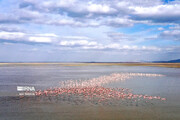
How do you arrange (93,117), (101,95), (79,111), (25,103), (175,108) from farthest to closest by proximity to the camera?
(101,95)
(25,103)
(175,108)
(79,111)
(93,117)

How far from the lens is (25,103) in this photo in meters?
16.3

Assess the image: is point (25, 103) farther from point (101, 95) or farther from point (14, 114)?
point (101, 95)

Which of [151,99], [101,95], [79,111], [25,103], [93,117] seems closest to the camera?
[93,117]

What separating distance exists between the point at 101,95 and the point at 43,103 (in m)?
5.72

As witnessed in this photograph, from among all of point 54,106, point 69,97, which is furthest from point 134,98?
point 54,106

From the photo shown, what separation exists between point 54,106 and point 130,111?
18.0 ft

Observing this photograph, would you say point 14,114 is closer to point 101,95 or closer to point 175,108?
point 101,95

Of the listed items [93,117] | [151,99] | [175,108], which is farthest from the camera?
[151,99]

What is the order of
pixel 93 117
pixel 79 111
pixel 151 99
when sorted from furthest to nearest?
1. pixel 151 99
2. pixel 79 111
3. pixel 93 117

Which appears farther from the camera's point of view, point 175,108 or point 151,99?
point 151,99

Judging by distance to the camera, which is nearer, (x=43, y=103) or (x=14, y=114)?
(x=14, y=114)

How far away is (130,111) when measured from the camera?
46.3ft

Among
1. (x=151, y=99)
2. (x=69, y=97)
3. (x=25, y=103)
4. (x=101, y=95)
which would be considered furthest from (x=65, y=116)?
(x=151, y=99)

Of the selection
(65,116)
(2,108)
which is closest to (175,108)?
(65,116)
